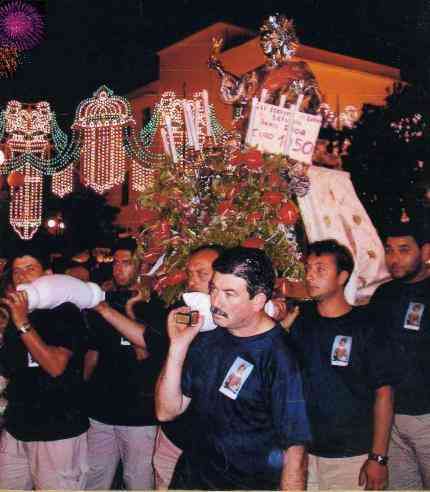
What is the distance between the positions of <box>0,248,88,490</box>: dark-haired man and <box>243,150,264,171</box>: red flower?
1.47m

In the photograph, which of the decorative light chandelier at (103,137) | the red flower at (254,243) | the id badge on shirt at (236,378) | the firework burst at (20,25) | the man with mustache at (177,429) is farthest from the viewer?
the decorative light chandelier at (103,137)

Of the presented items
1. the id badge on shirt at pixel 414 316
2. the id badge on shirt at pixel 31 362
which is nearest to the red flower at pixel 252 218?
the id badge on shirt at pixel 414 316

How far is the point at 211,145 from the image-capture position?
4.18 meters

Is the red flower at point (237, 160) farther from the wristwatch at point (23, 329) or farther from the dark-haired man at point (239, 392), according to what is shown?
the wristwatch at point (23, 329)

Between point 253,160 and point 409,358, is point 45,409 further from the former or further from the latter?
point 409,358

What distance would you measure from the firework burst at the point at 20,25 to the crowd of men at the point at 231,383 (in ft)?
15.8

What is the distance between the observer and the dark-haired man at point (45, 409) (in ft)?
11.7

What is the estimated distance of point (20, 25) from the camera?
26.4 feet

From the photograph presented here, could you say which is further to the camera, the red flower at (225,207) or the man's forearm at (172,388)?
the red flower at (225,207)

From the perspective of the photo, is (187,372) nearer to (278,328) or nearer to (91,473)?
(278,328)

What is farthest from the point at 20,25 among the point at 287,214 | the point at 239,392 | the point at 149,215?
the point at 239,392

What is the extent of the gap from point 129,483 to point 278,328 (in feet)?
7.04

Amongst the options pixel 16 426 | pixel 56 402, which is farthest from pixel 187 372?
pixel 16 426

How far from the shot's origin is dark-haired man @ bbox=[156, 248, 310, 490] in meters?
2.62
